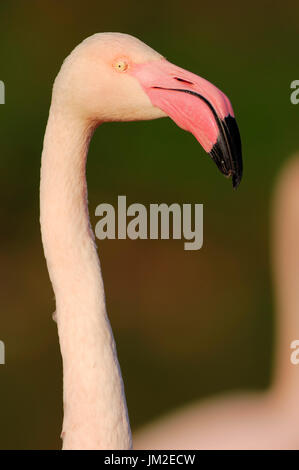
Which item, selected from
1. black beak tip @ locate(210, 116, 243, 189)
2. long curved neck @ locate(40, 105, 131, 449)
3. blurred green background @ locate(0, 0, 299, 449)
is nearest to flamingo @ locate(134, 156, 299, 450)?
blurred green background @ locate(0, 0, 299, 449)

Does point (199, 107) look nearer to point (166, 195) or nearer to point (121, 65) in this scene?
point (121, 65)

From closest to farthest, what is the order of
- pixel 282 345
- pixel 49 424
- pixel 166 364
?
pixel 282 345 → pixel 49 424 → pixel 166 364

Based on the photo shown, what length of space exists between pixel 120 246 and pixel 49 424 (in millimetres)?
1625

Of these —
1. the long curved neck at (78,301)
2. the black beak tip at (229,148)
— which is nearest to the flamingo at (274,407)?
→ the long curved neck at (78,301)

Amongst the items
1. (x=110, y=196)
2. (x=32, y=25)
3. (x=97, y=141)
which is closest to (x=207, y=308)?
(x=110, y=196)

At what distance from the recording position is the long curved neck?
1.55 metres

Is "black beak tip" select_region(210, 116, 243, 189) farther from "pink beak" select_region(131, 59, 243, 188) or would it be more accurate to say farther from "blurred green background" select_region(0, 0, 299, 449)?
"blurred green background" select_region(0, 0, 299, 449)

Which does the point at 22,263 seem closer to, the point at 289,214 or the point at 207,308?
the point at 207,308

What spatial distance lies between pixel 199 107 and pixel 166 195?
13.3 feet

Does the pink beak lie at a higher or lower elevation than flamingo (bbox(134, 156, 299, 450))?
higher

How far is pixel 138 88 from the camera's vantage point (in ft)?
5.04

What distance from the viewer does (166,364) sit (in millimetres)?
5277

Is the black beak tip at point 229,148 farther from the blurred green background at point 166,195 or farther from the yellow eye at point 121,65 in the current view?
the blurred green background at point 166,195

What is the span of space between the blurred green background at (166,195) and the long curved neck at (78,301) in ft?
11.0
